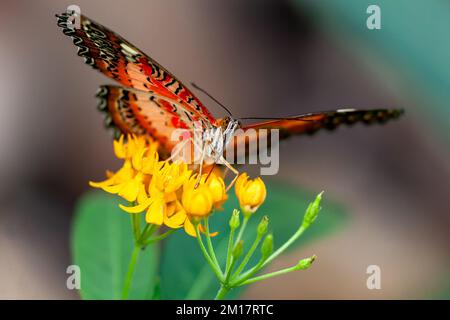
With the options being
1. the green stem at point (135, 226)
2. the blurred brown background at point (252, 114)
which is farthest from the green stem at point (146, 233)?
the blurred brown background at point (252, 114)

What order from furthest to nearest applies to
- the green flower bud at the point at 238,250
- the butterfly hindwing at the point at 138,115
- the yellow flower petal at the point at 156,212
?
the butterfly hindwing at the point at 138,115 → the yellow flower petal at the point at 156,212 → the green flower bud at the point at 238,250

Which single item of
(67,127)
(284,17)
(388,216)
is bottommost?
(388,216)

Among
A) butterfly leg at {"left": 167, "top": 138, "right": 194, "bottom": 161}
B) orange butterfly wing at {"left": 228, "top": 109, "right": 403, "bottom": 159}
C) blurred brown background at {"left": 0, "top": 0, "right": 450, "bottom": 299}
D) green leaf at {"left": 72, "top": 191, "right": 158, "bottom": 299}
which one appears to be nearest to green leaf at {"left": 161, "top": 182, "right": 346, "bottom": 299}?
green leaf at {"left": 72, "top": 191, "right": 158, "bottom": 299}

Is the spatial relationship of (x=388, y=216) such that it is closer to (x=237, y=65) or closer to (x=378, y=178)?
(x=378, y=178)

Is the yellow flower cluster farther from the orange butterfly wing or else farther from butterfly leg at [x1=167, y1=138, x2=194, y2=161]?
the orange butterfly wing

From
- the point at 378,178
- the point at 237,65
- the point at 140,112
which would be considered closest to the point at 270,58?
the point at 237,65

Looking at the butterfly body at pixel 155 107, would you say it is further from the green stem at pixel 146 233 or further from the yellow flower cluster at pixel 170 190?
the green stem at pixel 146 233
